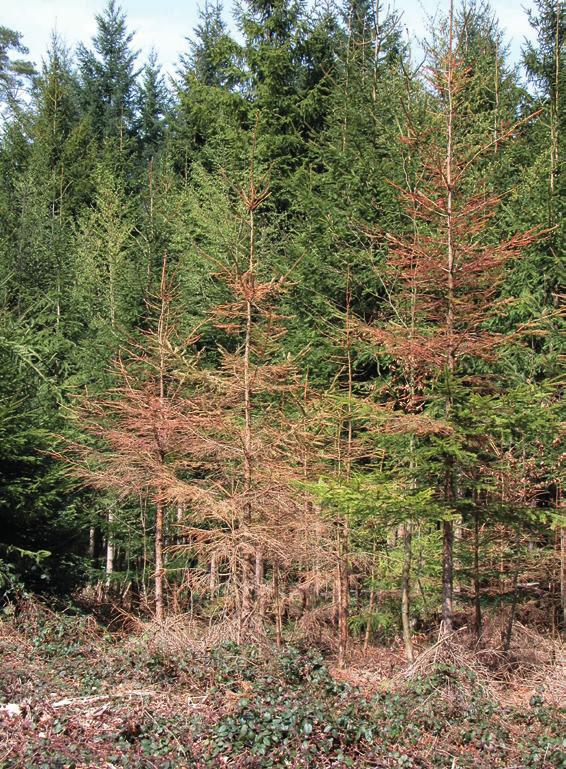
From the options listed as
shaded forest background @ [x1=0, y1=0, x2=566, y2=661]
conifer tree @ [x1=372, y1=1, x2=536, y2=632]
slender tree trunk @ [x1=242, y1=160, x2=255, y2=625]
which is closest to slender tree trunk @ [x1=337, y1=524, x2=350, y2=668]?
Answer: shaded forest background @ [x1=0, y1=0, x2=566, y2=661]

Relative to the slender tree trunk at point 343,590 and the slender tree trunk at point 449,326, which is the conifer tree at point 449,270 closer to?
the slender tree trunk at point 449,326

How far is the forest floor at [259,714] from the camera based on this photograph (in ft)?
17.4

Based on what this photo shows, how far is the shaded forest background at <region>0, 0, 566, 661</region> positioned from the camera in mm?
8328

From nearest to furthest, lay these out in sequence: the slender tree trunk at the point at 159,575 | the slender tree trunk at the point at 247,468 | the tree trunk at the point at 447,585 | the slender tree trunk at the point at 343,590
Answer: the tree trunk at the point at 447,585
the slender tree trunk at the point at 247,468
the slender tree trunk at the point at 343,590
the slender tree trunk at the point at 159,575

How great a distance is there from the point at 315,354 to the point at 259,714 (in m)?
8.65

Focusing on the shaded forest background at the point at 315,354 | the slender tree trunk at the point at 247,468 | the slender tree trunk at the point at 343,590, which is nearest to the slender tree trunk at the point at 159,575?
the shaded forest background at the point at 315,354

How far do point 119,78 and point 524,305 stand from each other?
24648 mm

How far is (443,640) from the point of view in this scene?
7230mm

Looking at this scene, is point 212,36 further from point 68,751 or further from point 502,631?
point 68,751

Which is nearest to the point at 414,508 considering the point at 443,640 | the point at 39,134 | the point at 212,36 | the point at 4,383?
the point at 443,640

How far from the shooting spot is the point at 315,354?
44.8 ft

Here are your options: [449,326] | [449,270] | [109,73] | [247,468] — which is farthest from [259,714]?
[109,73]

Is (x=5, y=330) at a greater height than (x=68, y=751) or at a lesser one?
greater

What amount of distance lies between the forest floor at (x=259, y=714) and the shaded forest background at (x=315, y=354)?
1.18 metres
